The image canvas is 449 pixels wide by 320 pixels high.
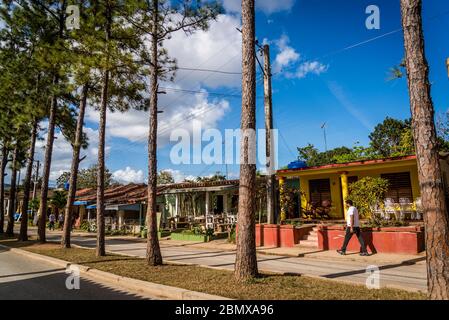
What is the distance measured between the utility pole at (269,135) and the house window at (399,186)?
A: 669cm

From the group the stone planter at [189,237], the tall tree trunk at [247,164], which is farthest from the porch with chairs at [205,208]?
the tall tree trunk at [247,164]

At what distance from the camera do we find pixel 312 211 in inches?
687

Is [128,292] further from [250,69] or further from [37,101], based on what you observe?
[37,101]

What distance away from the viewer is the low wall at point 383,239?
9.80 m

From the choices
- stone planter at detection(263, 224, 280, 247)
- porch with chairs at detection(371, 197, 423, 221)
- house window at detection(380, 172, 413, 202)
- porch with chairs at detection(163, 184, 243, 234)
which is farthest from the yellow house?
stone planter at detection(263, 224, 280, 247)

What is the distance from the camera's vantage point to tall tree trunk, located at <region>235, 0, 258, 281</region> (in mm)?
6570

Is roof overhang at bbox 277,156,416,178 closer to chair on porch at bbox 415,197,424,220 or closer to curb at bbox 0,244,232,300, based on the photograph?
chair on porch at bbox 415,197,424,220

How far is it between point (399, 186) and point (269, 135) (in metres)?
7.52

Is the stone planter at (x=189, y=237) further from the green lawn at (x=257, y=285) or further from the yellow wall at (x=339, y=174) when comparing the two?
the green lawn at (x=257, y=285)

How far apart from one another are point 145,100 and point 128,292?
29.4 ft

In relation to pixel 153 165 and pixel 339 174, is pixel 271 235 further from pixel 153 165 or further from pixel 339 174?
pixel 153 165

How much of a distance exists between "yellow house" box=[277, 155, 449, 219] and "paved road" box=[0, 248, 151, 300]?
12569mm

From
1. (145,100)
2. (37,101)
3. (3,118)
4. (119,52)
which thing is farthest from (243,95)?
(3,118)

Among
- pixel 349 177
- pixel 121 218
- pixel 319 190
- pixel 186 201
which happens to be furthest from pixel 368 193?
pixel 121 218
